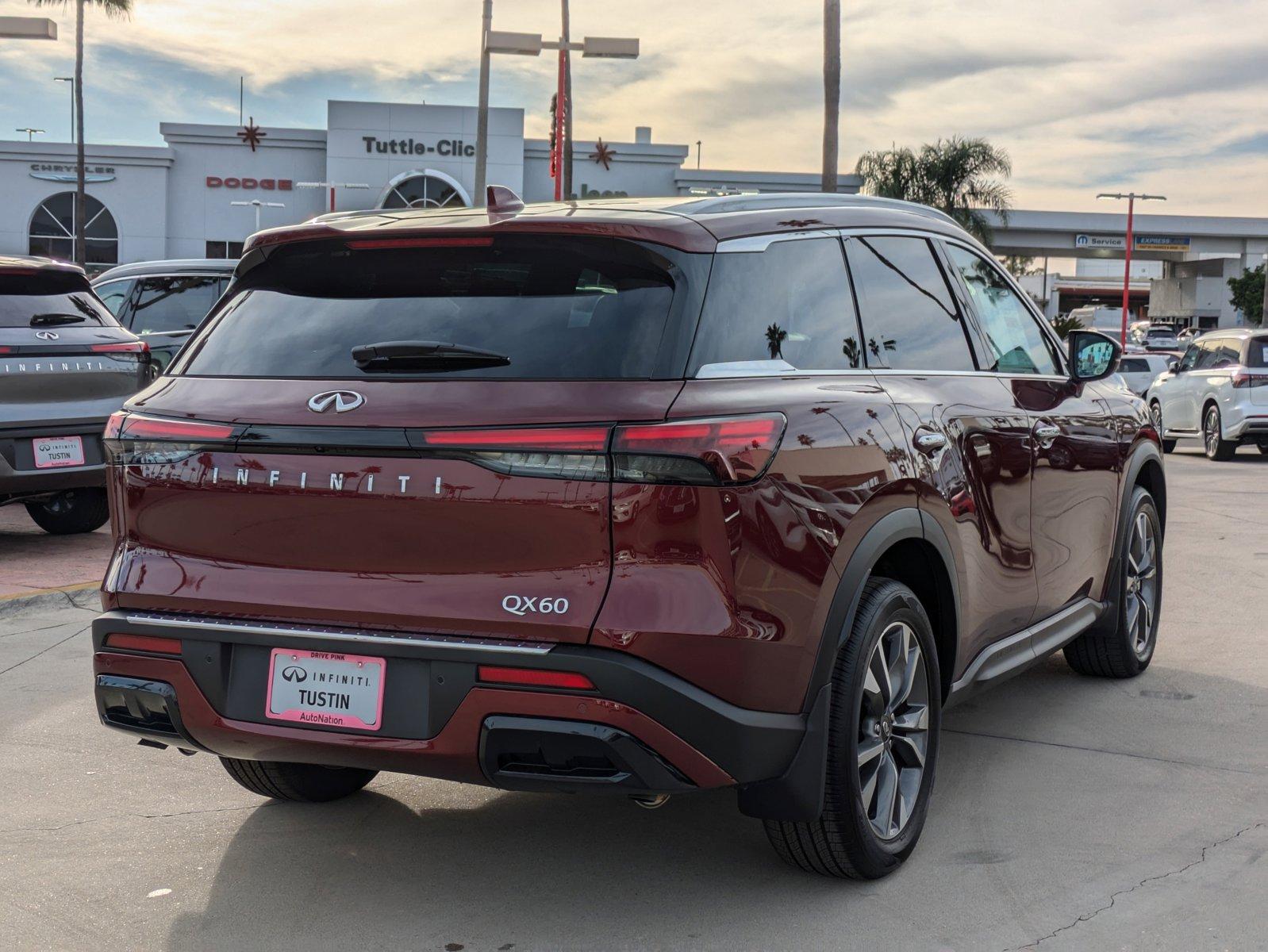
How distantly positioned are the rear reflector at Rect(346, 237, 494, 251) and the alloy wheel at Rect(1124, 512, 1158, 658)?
11.2 feet

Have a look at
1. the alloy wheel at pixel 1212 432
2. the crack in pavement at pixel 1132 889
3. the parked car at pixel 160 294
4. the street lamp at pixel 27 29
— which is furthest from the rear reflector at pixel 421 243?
the street lamp at pixel 27 29

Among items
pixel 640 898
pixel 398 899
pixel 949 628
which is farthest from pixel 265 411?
pixel 949 628

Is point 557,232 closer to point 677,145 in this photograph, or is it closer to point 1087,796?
point 1087,796

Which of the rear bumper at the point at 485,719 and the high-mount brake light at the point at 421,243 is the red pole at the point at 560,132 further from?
the rear bumper at the point at 485,719

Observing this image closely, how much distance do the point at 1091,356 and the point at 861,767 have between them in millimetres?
2423

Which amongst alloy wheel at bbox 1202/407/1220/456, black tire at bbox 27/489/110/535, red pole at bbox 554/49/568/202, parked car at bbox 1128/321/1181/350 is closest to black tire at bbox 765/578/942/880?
black tire at bbox 27/489/110/535

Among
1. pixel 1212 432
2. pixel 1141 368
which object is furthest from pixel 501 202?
pixel 1141 368

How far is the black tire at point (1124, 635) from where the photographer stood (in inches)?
225

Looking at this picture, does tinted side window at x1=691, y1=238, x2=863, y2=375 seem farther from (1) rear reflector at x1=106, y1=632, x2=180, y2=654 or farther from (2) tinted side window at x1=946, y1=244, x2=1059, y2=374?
(1) rear reflector at x1=106, y1=632, x2=180, y2=654

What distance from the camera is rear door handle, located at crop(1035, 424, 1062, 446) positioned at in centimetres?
478

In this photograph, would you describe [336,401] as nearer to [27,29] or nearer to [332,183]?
[27,29]

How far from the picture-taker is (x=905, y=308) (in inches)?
169

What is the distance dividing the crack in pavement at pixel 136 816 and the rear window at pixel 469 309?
146 centimetres

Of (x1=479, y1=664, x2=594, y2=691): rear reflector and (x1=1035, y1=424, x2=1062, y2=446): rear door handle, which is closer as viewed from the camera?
(x1=479, y1=664, x2=594, y2=691): rear reflector
